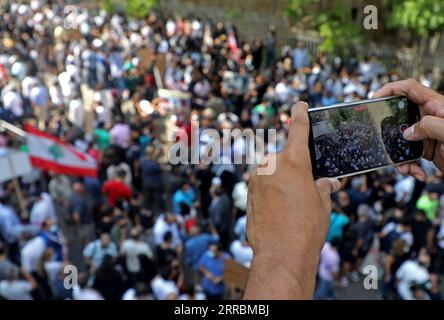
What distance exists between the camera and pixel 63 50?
14.8 meters

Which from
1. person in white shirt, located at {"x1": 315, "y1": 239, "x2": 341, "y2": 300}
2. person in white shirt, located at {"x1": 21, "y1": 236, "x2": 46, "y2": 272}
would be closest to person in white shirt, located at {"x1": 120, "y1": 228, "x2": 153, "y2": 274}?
person in white shirt, located at {"x1": 21, "y1": 236, "x2": 46, "y2": 272}

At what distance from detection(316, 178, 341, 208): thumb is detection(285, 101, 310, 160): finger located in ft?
0.63

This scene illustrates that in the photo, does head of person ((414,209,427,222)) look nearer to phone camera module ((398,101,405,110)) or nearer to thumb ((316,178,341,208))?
phone camera module ((398,101,405,110))

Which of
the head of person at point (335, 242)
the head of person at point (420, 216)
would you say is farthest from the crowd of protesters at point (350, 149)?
the head of person at point (420, 216)

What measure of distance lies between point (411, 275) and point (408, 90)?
4115 mm

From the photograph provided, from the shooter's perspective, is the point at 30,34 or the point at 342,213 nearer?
the point at 342,213

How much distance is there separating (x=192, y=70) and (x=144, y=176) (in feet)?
17.2

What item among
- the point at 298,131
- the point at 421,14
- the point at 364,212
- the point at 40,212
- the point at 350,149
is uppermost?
the point at 421,14

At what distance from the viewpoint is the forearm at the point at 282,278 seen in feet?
5.24

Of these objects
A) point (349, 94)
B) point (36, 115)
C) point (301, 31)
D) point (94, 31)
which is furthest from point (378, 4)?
point (36, 115)

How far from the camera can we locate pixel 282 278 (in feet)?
5.34

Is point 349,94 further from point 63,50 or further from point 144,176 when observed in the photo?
point 63,50

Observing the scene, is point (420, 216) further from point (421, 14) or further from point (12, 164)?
point (421, 14)

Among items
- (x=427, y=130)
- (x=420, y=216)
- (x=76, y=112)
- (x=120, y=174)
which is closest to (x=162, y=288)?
(x=120, y=174)
